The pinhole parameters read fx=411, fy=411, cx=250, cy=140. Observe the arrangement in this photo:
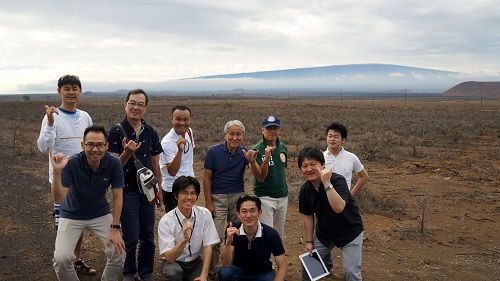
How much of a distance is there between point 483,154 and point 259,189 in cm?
1166

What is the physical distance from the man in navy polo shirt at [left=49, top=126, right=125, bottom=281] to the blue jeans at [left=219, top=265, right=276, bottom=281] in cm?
92

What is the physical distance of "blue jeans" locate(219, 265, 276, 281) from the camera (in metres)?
3.72

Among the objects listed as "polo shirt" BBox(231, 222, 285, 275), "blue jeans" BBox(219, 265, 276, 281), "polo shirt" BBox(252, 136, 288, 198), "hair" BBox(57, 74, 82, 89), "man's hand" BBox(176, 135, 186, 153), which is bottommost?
"blue jeans" BBox(219, 265, 276, 281)

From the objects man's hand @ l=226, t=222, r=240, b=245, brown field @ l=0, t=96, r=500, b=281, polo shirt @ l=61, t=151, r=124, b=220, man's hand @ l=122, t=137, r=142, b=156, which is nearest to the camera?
man's hand @ l=226, t=222, r=240, b=245

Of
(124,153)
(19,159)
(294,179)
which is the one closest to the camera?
(124,153)

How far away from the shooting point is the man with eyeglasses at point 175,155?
4.20 metres

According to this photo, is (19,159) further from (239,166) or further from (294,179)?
(239,166)

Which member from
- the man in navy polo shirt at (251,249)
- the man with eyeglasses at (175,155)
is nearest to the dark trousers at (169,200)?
the man with eyeglasses at (175,155)

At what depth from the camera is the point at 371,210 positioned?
729cm

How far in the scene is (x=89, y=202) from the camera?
367 centimetres

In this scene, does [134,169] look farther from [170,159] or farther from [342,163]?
[342,163]

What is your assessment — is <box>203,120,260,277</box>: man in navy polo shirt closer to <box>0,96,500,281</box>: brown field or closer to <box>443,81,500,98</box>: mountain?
<box>0,96,500,281</box>: brown field

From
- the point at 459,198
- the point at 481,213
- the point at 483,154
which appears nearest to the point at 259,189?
the point at 481,213

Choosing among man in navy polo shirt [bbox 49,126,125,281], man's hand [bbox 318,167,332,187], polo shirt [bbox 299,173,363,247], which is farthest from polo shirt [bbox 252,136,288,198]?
man in navy polo shirt [bbox 49,126,125,281]
